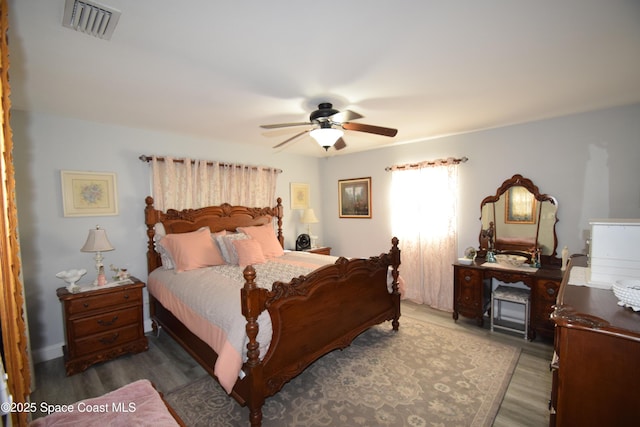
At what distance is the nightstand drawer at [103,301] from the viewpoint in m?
2.54

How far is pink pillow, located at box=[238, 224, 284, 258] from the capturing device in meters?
3.75

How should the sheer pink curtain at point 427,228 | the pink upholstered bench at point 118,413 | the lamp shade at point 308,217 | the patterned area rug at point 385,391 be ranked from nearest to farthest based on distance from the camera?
the pink upholstered bench at point 118,413, the patterned area rug at point 385,391, the sheer pink curtain at point 427,228, the lamp shade at point 308,217

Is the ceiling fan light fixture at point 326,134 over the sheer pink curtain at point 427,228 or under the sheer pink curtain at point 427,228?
over

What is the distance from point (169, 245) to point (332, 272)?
1.98 m

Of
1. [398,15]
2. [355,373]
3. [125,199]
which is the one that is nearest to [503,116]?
[398,15]

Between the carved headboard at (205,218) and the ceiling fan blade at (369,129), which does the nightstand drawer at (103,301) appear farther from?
the ceiling fan blade at (369,129)

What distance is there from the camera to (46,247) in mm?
2754

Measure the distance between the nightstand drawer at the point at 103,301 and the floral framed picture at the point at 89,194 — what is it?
0.91 meters

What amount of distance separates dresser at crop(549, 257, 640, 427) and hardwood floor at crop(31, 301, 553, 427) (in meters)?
0.93

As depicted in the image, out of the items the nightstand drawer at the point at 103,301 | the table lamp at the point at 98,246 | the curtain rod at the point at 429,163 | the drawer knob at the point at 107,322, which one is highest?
the curtain rod at the point at 429,163

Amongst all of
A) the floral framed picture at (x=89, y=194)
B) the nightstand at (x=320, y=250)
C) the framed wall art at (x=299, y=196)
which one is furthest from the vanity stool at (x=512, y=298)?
the floral framed picture at (x=89, y=194)

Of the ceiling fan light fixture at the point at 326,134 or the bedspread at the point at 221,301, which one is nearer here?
the bedspread at the point at 221,301

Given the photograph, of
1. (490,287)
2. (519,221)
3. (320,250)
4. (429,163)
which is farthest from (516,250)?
(320,250)

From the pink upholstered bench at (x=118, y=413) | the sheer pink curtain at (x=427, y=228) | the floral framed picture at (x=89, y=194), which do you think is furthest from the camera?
the sheer pink curtain at (x=427, y=228)
